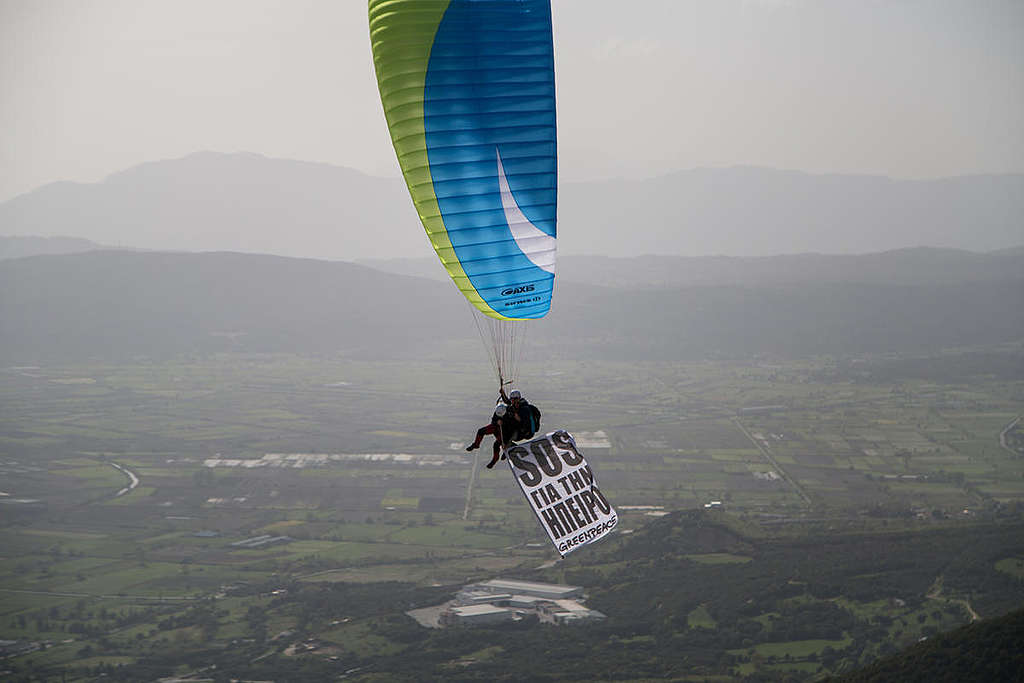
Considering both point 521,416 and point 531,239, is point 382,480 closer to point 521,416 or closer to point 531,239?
point 531,239

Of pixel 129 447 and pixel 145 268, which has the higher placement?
pixel 145 268

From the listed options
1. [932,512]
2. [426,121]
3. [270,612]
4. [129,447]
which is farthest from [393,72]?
[129,447]

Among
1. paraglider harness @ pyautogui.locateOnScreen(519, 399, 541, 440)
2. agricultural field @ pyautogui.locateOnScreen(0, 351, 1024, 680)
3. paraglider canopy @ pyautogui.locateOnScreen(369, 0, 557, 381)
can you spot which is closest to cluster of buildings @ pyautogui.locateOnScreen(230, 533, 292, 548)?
agricultural field @ pyautogui.locateOnScreen(0, 351, 1024, 680)

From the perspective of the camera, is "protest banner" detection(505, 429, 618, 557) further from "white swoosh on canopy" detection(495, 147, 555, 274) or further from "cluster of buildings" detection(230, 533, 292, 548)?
"cluster of buildings" detection(230, 533, 292, 548)

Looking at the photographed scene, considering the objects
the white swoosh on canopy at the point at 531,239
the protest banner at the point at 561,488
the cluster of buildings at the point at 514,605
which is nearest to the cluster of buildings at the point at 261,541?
the cluster of buildings at the point at 514,605

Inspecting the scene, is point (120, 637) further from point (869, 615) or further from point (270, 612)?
point (869, 615)

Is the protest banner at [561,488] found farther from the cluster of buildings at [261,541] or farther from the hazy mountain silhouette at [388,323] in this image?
the hazy mountain silhouette at [388,323]
